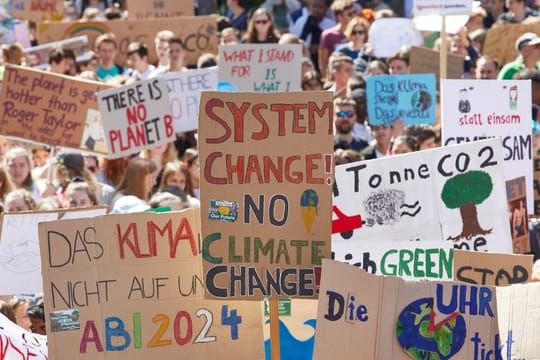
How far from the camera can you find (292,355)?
658 cm

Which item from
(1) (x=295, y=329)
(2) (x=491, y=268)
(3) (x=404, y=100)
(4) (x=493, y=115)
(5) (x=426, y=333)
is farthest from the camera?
(3) (x=404, y=100)

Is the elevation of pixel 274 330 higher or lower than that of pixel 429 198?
lower

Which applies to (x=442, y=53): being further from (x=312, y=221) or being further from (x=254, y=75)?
(x=312, y=221)

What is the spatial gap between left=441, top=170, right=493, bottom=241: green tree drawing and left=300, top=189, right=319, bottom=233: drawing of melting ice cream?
54.3 inches

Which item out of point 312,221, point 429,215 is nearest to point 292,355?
point 312,221

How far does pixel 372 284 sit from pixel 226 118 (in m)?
0.90

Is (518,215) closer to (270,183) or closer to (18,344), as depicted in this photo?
(270,183)

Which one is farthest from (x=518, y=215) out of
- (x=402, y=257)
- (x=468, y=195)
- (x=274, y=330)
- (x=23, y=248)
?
(x=274, y=330)

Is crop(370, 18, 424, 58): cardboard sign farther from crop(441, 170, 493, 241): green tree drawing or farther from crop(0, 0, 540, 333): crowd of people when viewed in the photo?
crop(441, 170, 493, 241): green tree drawing

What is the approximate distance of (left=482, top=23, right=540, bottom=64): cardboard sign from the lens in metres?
14.7

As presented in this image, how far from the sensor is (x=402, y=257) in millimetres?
6898

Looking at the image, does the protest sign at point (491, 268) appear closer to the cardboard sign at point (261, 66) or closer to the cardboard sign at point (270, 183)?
the cardboard sign at point (270, 183)

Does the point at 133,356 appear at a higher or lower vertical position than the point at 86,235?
lower

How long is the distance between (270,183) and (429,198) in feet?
4.67
